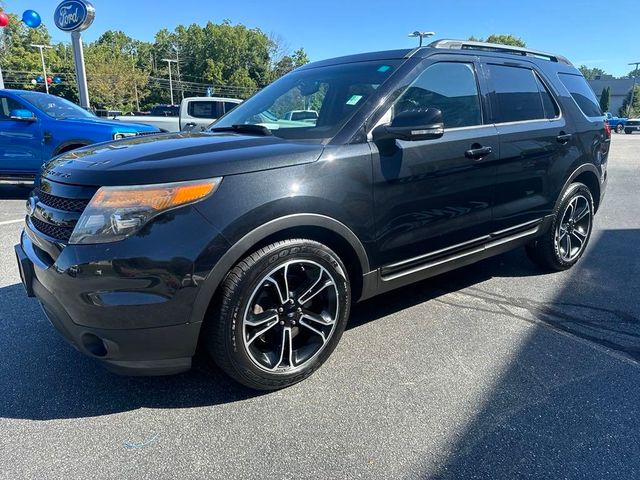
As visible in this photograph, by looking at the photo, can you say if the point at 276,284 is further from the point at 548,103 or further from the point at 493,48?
the point at 548,103

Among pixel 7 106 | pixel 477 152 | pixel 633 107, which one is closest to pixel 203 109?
pixel 7 106

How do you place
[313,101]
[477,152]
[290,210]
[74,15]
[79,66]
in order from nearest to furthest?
[290,210], [477,152], [313,101], [74,15], [79,66]

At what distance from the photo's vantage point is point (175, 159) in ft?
7.52

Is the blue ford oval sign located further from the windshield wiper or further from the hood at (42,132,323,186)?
the hood at (42,132,323,186)

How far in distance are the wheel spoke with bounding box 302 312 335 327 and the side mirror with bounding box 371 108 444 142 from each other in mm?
1072

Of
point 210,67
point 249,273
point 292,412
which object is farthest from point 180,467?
point 210,67

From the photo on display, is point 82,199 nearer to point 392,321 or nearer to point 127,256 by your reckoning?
point 127,256

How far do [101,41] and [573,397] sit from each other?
105 meters

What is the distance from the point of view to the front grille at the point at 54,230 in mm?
2227

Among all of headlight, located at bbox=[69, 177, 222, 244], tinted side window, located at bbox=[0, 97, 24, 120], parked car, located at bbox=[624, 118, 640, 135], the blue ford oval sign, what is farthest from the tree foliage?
headlight, located at bbox=[69, 177, 222, 244]

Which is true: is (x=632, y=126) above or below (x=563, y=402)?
above

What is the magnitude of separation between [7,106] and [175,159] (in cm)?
723

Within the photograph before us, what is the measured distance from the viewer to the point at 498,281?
4.30m

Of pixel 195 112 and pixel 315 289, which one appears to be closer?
pixel 315 289
